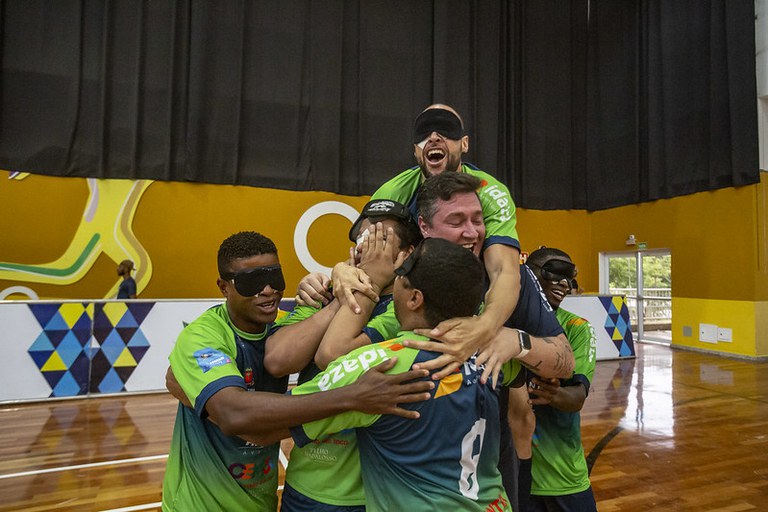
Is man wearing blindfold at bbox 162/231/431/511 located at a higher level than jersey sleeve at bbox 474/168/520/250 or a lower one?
lower

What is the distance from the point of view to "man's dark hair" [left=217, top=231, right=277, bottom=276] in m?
1.83

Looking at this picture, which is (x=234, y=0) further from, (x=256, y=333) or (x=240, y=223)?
(x=256, y=333)

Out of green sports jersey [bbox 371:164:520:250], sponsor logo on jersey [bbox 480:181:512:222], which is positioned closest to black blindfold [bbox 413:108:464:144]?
green sports jersey [bbox 371:164:520:250]

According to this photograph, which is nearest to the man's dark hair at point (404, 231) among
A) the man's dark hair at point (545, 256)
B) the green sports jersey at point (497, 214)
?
the green sports jersey at point (497, 214)

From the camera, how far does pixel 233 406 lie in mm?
1403

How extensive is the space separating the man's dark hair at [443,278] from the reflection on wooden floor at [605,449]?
9.78 ft

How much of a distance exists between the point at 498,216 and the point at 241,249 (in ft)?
3.41

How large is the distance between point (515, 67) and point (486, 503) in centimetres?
1386

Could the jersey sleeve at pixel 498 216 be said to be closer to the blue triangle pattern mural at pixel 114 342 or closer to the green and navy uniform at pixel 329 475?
the green and navy uniform at pixel 329 475

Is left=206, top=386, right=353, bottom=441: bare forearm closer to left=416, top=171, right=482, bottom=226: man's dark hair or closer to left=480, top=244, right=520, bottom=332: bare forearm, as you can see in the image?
left=480, top=244, right=520, bottom=332: bare forearm

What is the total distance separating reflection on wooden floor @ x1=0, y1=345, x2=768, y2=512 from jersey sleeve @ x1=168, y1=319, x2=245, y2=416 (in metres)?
2.45

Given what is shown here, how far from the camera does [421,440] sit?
1322 mm

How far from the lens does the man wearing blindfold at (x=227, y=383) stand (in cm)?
157

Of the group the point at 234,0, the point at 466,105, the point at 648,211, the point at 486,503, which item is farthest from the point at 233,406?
the point at 648,211
